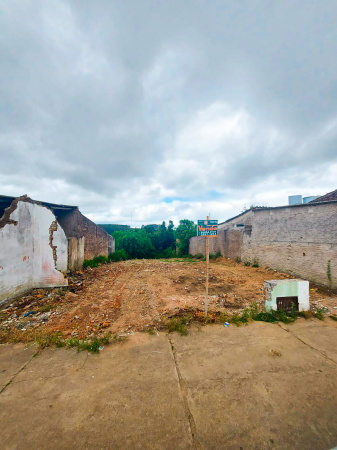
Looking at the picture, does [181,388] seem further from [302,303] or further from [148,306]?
[302,303]

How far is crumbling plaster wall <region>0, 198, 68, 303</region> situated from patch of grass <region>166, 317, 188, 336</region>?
4.42 metres

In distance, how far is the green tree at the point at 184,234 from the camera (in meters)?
18.5

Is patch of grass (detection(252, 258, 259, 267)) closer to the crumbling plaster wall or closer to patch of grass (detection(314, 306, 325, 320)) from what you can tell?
patch of grass (detection(314, 306, 325, 320))

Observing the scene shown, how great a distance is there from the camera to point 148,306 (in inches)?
184

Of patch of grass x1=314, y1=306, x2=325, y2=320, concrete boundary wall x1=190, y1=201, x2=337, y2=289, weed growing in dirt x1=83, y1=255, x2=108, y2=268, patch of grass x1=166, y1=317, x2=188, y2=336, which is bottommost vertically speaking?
patch of grass x1=314, y1=306, x2=325, y2=320

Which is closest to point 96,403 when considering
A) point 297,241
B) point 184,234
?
point 297,241

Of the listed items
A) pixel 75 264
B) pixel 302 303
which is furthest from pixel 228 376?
pixel 75 264

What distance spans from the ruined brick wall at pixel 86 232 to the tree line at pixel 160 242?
284 cm

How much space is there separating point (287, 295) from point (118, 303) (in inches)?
170

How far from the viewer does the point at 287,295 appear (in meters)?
4.14

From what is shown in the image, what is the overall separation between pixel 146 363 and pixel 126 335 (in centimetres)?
85

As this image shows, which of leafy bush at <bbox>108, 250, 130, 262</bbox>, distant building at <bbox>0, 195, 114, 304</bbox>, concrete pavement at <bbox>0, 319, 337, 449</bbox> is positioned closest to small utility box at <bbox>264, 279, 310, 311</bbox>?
concrete pavement at <bbox>0, 319, 337, 449</bbox>

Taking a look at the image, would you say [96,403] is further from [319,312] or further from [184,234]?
[184,234]

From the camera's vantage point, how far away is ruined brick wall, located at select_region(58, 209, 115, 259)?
30.2 ft
